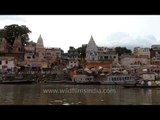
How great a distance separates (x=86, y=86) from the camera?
860 inches

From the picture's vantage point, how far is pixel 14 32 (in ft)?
83.0

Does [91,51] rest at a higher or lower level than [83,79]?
higher

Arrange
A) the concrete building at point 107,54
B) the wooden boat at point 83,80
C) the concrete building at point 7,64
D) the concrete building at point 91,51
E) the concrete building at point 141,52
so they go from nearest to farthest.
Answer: the wooden boat at point 83,80, the concrete building at point 7,64, the concrete building at point 91,51, the concrete building at point 107,54, the concrete building at point 141,52

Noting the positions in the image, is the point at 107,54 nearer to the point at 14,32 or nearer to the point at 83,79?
the point at 83,79

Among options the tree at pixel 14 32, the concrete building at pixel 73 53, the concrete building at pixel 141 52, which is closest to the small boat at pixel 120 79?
the concrete building at pixel 141 52

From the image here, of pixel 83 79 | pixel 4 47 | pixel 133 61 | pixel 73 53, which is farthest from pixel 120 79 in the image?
pixel 4 47

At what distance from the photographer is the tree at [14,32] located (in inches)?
983

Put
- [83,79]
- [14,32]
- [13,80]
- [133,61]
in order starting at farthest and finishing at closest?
[14,32]
[133,61]
[13,80]
[83,79]

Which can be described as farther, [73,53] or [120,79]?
[73,53]

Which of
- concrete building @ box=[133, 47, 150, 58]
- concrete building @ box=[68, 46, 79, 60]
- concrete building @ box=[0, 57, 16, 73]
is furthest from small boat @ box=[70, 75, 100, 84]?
concrete building @ box=[133, 47, 150, 58]

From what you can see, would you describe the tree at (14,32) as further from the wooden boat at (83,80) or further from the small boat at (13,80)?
the wooden boat at (83,80)

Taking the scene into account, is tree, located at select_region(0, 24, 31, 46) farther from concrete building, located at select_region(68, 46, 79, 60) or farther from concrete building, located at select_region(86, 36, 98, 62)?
concrete building, located at select_region(86, 36, 98, 62)

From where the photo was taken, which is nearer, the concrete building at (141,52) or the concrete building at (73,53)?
the concrete building at (73,53)

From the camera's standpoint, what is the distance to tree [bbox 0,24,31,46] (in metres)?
25.0
